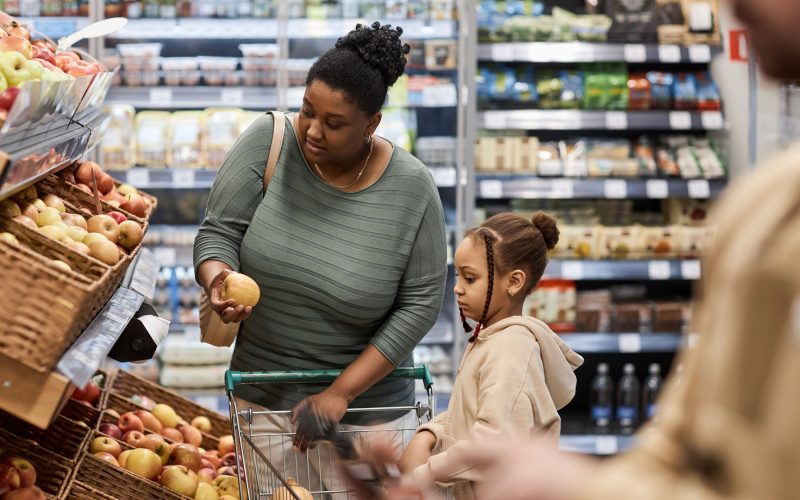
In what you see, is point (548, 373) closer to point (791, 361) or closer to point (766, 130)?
point (791, 361)

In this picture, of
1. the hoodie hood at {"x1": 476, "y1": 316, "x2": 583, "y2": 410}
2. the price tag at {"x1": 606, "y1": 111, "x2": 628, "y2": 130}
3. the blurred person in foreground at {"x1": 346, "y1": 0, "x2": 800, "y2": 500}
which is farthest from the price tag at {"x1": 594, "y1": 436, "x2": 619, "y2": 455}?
the blurred person in foreground at {"x1": 346, "y1": 0, "x2": 800, "y2": 500}

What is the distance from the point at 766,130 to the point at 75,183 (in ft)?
11.3

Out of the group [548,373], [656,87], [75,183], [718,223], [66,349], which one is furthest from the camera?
[656,87]

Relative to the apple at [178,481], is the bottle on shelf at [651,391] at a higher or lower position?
lower

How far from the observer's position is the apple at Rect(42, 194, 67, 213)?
7.21 ft

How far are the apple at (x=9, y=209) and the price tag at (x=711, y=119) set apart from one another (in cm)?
378

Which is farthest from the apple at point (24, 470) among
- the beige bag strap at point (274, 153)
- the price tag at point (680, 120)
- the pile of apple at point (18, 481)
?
the price tag at point (680, 120)

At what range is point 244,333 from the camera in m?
2.50

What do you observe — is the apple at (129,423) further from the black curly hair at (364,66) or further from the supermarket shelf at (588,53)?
the supermarket shelf at (588,53)

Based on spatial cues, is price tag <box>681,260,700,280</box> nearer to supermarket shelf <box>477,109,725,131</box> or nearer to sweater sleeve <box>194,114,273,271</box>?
supermarket shelf <box>477,109,725,131</box>

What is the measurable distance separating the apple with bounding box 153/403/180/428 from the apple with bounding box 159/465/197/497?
459 mm

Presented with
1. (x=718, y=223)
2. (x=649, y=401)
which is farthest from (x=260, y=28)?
(x=718, y=223)

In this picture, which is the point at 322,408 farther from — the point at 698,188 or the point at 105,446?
the point at 698,188

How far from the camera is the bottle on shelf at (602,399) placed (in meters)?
5.07
